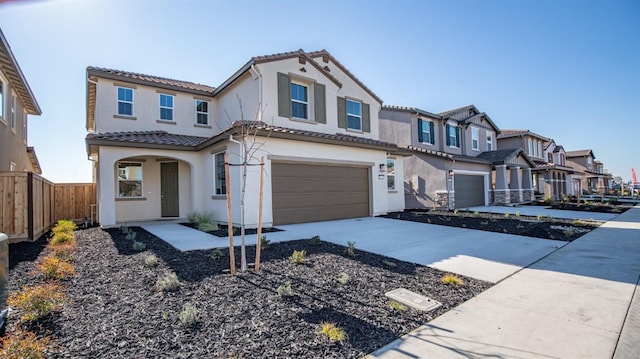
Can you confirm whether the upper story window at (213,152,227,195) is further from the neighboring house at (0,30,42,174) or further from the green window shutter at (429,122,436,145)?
the green window shutter at (429,122,436,145)

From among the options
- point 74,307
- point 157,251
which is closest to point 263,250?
point 157,251

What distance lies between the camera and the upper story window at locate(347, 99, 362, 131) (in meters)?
14.0

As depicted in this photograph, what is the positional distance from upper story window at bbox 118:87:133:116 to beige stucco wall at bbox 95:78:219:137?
112 millimetres

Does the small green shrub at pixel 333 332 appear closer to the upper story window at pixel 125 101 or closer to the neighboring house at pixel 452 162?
the upper story window at pixel 125 101

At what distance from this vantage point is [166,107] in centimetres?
1320

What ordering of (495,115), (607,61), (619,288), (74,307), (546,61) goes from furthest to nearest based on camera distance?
(495,115) < (546,61) < (607,61) < (619,288) < (74,307)

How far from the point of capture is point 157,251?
6578 mm

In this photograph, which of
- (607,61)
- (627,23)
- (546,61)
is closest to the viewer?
(627,23)

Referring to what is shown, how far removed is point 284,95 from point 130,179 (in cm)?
747

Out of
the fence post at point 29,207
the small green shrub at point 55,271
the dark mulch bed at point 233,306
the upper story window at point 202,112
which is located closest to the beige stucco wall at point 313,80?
the upper story window at point 202,112

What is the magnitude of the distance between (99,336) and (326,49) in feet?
44.4

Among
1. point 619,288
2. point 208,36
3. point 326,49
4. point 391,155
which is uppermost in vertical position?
point 326,49

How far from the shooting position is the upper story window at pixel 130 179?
1260cm

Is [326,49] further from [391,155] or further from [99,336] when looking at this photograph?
[99,336]
